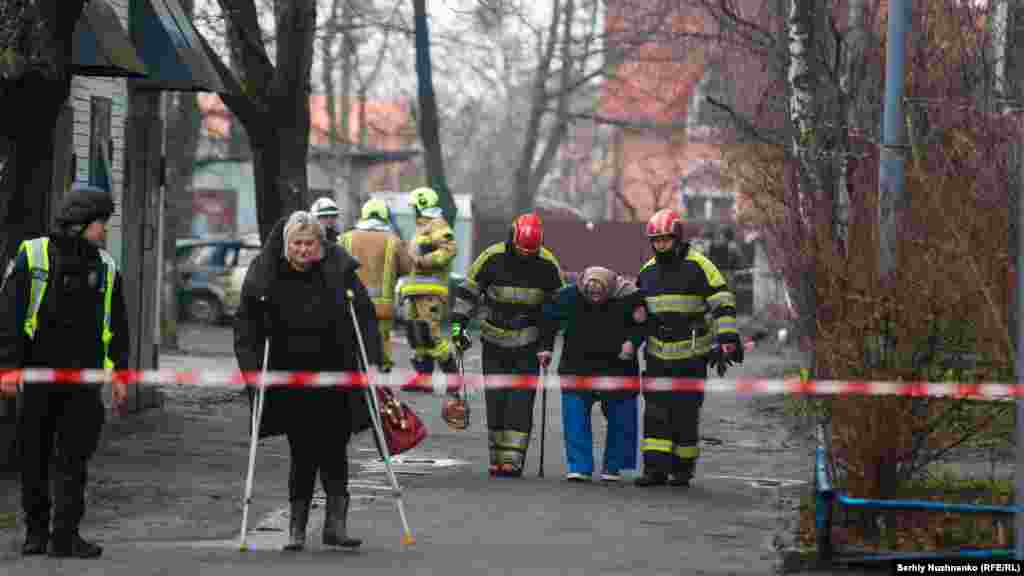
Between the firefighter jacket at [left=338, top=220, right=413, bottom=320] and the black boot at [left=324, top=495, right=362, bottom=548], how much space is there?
699 cm

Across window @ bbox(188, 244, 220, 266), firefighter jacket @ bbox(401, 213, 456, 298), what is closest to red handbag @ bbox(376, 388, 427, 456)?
firefighter jacket @ bbox(401, 213, 456, 298)

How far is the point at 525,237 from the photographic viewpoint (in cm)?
1335

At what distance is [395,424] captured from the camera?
33.8ft

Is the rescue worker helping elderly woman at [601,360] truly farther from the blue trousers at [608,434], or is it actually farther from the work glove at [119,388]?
the work glove at [119,388]

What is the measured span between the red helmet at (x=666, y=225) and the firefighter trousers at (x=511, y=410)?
1180 mm

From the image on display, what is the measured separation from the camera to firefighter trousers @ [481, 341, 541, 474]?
1322 cm

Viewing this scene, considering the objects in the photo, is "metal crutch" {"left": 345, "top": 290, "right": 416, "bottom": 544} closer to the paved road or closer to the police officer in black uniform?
the paved road

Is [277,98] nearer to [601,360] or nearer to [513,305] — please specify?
[513,305]

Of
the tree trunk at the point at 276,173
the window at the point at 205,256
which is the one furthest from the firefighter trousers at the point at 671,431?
the window at the point at 205,256

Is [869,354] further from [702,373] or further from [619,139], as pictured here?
[619,139]

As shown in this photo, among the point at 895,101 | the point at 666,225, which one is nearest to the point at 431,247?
the point at 666,225

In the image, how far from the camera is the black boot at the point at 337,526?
31.8 ft

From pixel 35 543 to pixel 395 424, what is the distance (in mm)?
1966

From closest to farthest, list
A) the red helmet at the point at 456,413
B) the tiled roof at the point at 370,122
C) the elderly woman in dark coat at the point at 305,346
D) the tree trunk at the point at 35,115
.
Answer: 1. the elderly woman in dark coat at the point at 305,346
2. the tree trunk at the point at 35,115
3. the red helmet at the point at 456,413
4. the tiled roof at the point at 370,122
